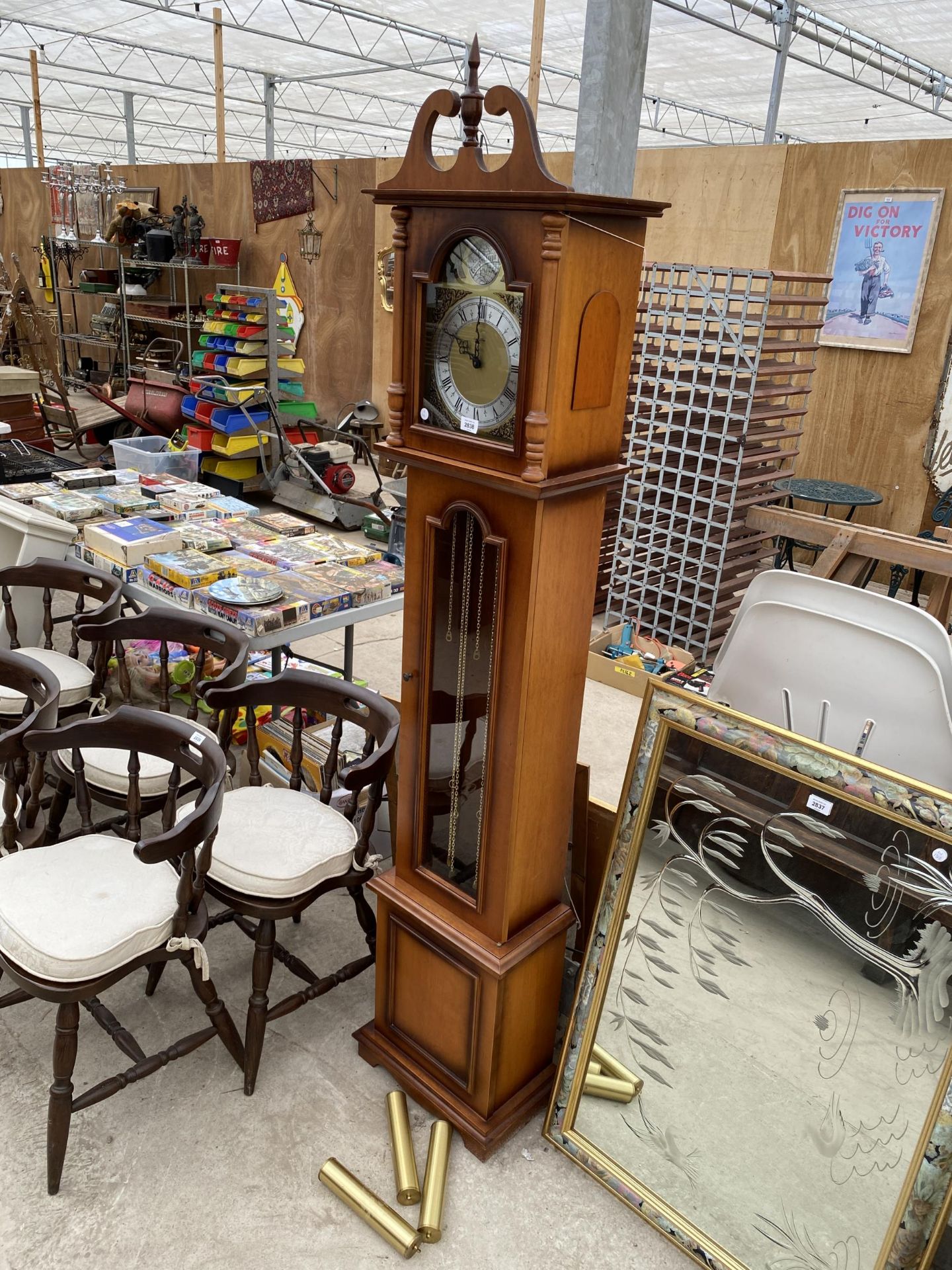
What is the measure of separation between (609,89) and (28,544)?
2999 millimetres

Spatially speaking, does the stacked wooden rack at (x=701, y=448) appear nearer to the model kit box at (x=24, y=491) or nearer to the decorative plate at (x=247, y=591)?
the decorative plate at (x=247, y=591)

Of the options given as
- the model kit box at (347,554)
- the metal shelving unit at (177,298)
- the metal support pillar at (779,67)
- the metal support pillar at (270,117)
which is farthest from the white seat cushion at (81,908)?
the metal support pillar at (270,117)

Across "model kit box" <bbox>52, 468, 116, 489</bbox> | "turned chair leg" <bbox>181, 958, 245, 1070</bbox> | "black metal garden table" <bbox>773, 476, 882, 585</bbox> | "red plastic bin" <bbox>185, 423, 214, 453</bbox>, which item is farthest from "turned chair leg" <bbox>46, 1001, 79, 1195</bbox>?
"red plastic bin" <bbox>185, 423, 214, 453</bbox>

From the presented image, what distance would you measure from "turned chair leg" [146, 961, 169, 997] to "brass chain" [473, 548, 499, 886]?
1.04 metres

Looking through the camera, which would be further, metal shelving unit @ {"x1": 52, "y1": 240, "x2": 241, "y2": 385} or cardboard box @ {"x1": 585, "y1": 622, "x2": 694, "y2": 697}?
metal shelving unit @ {"x1": 52, "y1": 240, "x2": 241, "y2": 385}

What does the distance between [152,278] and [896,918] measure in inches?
360

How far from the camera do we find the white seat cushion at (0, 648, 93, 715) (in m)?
2.99

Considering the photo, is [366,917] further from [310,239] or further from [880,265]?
[310,239]

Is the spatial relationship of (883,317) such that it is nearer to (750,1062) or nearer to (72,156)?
(750,1062)

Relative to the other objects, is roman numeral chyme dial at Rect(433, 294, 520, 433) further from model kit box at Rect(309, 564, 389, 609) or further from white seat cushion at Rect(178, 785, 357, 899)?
model kit box at Rect(309, 564, 389, 609)

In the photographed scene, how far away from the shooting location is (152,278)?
8977 mm

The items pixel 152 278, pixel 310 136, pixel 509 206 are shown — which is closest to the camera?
pixel 509 206

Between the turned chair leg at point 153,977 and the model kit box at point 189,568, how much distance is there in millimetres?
1260

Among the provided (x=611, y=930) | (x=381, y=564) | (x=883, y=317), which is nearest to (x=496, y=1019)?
(x=611, y=930)
